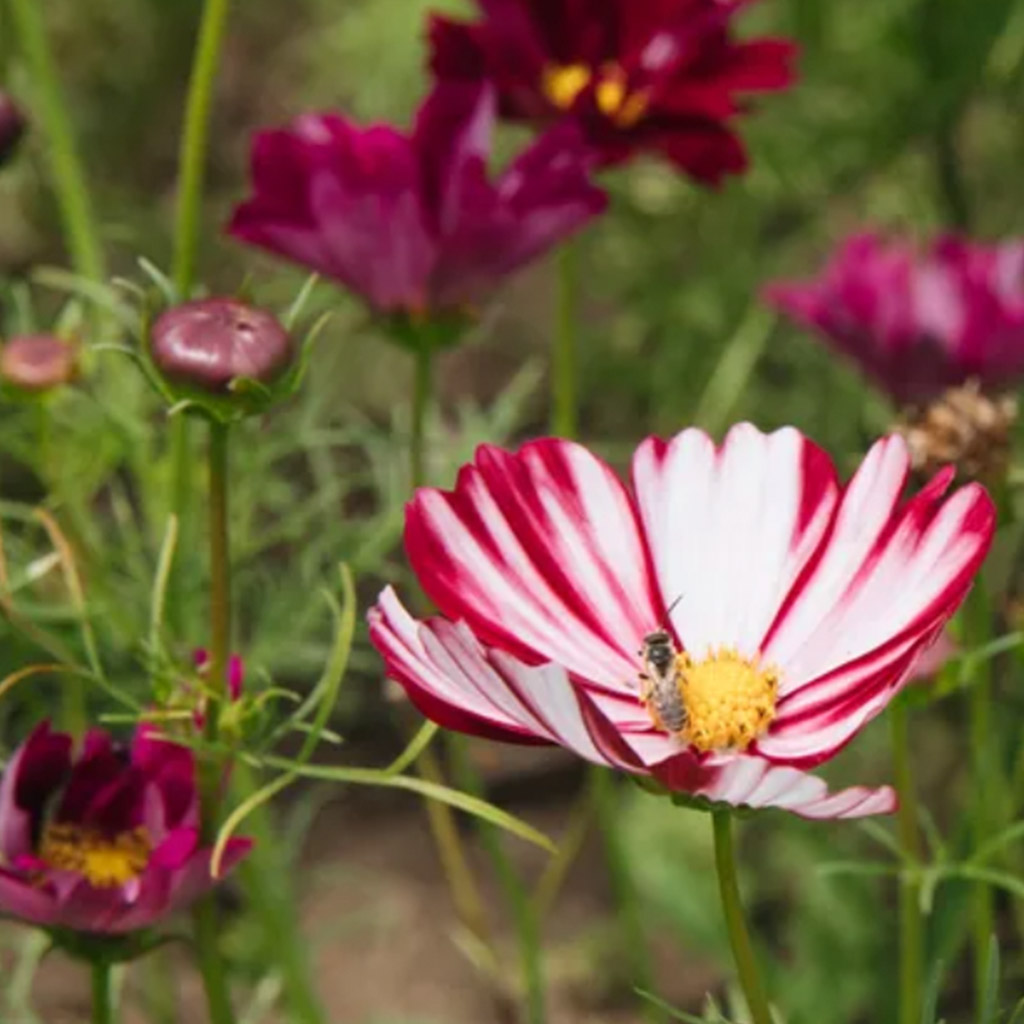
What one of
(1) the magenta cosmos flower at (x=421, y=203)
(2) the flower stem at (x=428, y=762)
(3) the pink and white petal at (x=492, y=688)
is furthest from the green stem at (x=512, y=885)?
(3) the pink and white petal at (x=492, y=688)

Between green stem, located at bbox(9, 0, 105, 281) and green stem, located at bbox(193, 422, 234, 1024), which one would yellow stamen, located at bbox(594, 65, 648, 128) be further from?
green stem, located at bbox(193, 422, 234, 1024)

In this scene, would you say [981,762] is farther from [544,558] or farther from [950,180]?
[950,180]

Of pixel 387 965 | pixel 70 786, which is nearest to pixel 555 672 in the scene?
pixel 70 786

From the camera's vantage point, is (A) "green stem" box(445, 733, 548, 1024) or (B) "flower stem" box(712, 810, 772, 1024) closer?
(B) "flower stem" box(712, 810, 772, 1024)

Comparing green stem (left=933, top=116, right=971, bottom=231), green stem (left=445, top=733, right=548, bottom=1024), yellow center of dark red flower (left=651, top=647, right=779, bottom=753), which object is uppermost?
yellow center of dark red flower (left=651, top=647, right=779, bottom=753)

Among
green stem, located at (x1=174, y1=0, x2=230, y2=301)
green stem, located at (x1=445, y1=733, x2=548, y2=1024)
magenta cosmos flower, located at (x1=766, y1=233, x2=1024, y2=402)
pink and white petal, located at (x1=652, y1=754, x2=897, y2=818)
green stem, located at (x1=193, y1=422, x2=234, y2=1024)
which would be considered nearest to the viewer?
pink and white petal, located at (x1=652, y1=754, x2=897, y2=818)

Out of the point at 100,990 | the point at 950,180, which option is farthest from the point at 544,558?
the point at 950,180

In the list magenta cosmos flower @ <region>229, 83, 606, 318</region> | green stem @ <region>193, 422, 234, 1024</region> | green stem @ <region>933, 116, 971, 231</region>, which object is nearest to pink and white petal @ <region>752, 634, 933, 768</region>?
green stem @ <region>193, 422, 234, 1024</region>
